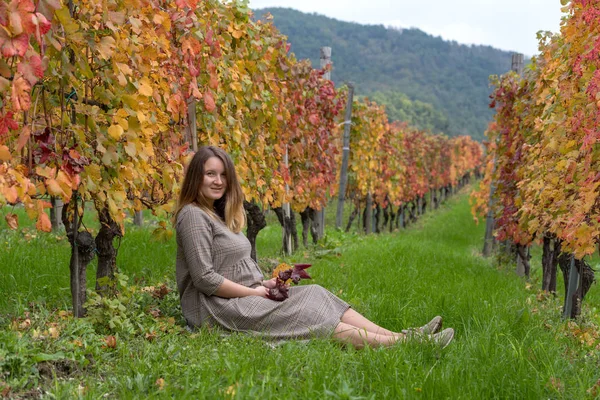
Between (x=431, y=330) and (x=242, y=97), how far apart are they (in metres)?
2.87

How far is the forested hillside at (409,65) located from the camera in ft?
263

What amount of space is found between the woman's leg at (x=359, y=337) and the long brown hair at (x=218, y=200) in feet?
2.86

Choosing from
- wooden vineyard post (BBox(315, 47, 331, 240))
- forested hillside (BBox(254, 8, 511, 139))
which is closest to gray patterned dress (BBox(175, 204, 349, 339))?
wooden vineyard post (BBox(315, 47, 331, 240))

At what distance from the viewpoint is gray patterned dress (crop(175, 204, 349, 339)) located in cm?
336

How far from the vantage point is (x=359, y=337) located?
129 inches

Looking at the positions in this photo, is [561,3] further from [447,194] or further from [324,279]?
[447,194]

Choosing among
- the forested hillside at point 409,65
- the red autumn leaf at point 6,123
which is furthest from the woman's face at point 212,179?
the forested hillside at point 409,65

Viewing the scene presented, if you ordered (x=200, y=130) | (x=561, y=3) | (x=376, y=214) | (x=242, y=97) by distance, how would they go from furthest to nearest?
1. (x=376, y=214)
2. (x=242, y=97)
3. (x=200, y=130)
4. (x=561, y=3)

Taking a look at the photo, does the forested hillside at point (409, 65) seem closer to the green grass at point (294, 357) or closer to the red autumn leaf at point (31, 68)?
the green grass at point (294, 357)

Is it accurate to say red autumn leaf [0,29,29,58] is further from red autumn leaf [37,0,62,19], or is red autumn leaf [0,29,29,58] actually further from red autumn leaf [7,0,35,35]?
red autumn leaf [37,0,62,19]

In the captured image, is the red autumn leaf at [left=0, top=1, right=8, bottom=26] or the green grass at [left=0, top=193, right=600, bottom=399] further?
A: the green grass at [left=0, top=193, right=600, bottom=399]

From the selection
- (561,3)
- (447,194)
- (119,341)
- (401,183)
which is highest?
(561,3)

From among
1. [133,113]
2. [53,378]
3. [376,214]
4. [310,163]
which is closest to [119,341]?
[53,378]

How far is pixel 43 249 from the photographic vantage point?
5.90 metres
